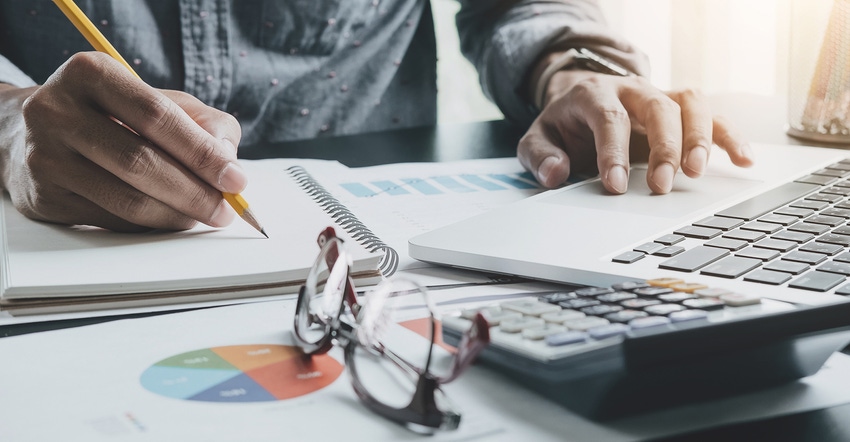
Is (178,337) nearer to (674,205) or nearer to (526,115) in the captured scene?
(674,205)

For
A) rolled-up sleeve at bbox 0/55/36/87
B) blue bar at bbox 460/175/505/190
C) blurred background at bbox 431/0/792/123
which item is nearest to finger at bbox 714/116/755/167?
blue bar at bbox 460/175/505/190

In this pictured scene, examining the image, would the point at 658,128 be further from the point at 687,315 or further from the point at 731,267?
the point at 687,315

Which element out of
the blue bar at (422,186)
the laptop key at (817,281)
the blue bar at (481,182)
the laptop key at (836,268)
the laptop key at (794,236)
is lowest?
the blue bar at (481,182)

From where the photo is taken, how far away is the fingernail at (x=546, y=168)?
78cm

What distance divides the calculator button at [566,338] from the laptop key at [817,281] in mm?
162

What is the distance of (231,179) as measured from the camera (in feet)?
1.93

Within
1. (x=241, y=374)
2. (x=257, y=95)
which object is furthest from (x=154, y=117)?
(x=257, y=95)

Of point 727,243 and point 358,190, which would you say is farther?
point 358,190

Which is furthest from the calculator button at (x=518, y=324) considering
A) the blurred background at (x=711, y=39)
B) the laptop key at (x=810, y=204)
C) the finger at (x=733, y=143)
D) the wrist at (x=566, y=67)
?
the blurred background at (x=711, y=39)

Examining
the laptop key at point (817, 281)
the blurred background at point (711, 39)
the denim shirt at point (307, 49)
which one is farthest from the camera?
the blurred background at point (711, 39)

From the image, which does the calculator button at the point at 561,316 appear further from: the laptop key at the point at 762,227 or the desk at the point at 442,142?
the desk at the point at 442,142

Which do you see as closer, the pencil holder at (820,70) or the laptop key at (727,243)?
the laptop key at (727,243)

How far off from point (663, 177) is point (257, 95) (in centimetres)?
61

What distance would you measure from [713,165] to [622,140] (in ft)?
0.35
